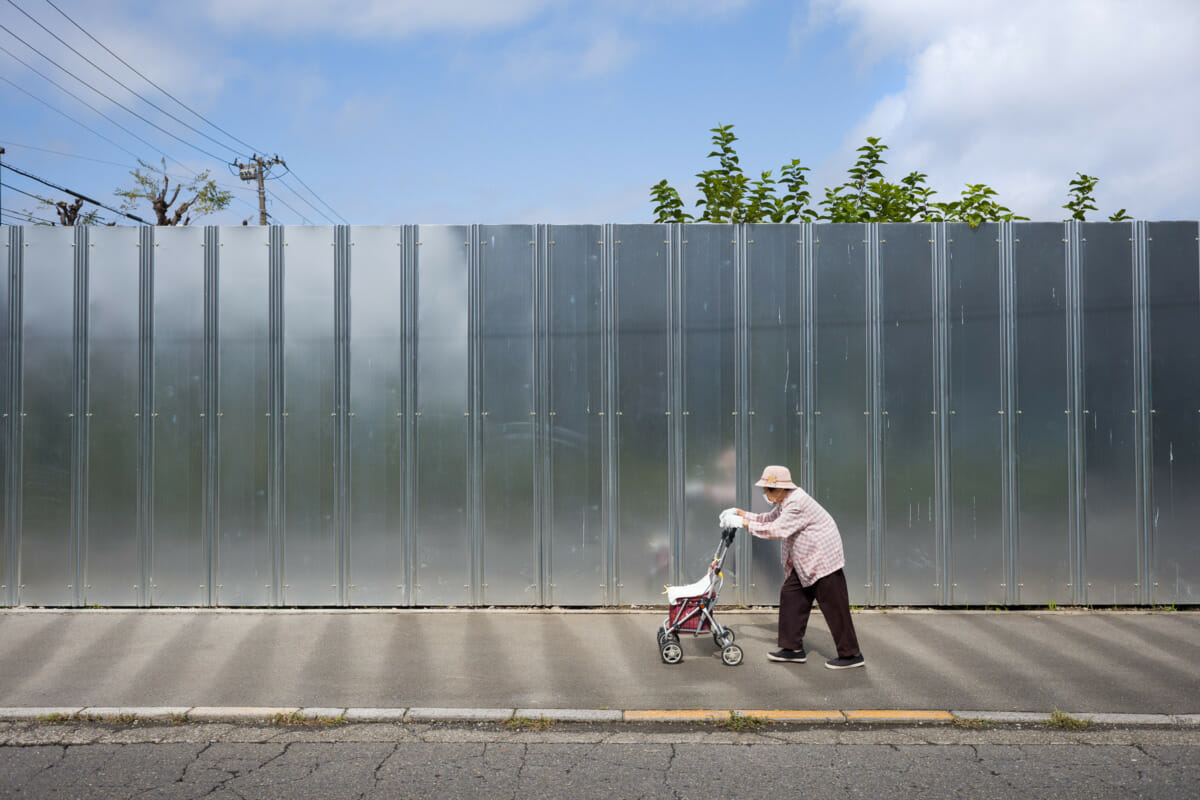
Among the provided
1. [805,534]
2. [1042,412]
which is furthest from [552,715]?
[1042,412]

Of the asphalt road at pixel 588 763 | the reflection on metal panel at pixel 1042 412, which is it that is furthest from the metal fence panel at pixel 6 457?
the reflection on metal panel at pixel 1042 412

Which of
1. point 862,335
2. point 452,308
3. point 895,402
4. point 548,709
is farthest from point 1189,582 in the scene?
point 452,308

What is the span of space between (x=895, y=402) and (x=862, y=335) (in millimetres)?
752

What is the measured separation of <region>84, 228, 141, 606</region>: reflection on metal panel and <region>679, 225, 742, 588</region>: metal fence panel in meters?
5.15

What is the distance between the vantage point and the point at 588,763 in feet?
16.8

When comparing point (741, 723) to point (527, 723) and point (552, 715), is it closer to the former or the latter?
point (552, 715)

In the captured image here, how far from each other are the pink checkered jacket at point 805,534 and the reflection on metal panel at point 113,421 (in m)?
5.85

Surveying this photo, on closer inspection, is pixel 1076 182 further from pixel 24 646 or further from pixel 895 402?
pixel 24 646

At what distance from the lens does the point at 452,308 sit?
892 cm

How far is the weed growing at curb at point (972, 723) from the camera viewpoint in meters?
5.69

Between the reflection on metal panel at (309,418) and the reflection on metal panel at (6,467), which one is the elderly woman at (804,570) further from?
the reflection on metal panel at (6,467)

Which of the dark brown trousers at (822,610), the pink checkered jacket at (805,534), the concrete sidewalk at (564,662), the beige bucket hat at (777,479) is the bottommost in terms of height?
the concrete sidewalk at (564,662)

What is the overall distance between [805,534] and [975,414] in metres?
3.03

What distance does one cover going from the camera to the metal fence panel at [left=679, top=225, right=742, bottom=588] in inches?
348
